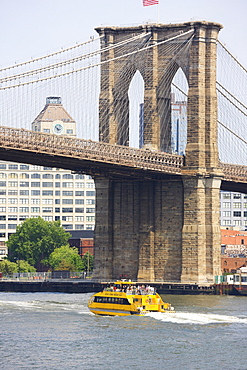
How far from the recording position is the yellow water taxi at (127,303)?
83188 millimetres

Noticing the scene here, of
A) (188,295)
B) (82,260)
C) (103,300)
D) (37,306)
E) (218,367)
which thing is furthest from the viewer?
(82,260)

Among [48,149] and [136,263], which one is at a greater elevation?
[48,149]

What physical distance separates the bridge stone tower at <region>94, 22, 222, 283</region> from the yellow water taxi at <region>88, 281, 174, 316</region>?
94.2 ft

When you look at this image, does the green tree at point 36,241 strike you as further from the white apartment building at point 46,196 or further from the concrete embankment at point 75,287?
the concrete embankment at point 75,287

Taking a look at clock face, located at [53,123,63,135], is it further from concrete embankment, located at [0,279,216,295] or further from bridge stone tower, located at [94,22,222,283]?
bridge stone tower, located at [94,22,222,283]

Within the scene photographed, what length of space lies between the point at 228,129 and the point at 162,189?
35.0ft

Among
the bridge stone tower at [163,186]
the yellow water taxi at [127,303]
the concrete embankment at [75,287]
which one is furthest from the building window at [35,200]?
the yellow water taxi at [127,303]

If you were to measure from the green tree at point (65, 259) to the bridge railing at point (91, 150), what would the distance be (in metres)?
39.2

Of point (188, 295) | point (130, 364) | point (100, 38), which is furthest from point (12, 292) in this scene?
point (130, 364)

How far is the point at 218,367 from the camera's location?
60.2 meters

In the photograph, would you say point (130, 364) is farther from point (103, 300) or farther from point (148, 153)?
point (148, 153)

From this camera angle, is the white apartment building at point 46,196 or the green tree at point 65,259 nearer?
the green tree at point 65,259

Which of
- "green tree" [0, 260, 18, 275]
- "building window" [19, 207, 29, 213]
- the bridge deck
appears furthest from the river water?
"building window" [19, 207, 29, 213]

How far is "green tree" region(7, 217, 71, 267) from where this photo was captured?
6462 inches
